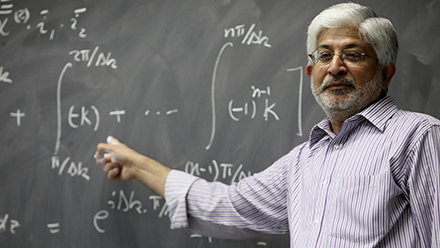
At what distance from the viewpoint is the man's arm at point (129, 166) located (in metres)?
1.50

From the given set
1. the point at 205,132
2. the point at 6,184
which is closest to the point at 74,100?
the point at 6,184

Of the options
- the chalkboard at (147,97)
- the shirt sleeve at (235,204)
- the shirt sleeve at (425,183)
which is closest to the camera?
the shirt sleeve at (425,183)

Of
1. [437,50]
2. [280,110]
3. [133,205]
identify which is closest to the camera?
[437,50]

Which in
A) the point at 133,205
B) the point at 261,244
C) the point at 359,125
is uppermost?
the point at 359,125

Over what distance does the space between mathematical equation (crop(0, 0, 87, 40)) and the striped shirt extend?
2.80ft

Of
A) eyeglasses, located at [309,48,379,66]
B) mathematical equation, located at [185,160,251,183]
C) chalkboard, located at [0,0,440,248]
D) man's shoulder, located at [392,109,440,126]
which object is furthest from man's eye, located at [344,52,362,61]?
mathematical equation, located at [185,160,251,183]

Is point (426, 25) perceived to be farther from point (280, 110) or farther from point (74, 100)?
point (74, 100)

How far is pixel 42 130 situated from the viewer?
5.68 feet

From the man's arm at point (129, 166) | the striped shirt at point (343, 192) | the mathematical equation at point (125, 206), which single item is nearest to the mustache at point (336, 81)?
the striped shirt at point (343, 192)

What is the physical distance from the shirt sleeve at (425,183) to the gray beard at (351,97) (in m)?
0.23

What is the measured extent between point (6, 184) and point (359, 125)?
1.54 m

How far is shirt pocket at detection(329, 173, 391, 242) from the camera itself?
1.04 metres

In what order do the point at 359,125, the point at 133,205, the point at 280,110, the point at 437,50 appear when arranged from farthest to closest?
1. the point at 133,205
2. the point at 280,110
3. the point at 437,50
4. the point at 359,125

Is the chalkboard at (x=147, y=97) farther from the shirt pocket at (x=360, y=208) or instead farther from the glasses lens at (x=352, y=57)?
the shirt pocket at (x=360, y=208)
